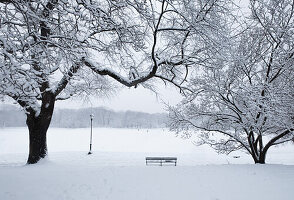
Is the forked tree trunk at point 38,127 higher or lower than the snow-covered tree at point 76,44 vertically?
lower

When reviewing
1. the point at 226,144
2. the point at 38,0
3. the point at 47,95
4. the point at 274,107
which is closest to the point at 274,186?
the point at 274,107

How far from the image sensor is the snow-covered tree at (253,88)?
8.69 meters

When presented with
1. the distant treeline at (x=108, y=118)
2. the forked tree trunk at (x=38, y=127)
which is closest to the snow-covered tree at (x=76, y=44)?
the forked tree trunk at (x=38, y=127)

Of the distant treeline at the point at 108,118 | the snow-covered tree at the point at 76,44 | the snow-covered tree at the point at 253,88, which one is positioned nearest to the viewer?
the snow-covered tree at the point at 76,44

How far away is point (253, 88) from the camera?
8555mm

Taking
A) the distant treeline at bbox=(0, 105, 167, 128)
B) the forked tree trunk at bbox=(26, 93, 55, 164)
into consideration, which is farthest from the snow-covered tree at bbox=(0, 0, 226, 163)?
the distant treeline at bbox=(0, 105, 167, 128)

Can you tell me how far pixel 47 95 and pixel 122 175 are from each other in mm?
4932

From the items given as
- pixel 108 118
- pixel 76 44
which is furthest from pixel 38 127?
pixel 108 118

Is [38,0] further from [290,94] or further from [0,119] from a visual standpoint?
[0,119]

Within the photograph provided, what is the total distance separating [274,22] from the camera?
950 cm

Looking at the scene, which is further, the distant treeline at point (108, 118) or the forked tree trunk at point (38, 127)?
the distant treeline at point (108, 118)

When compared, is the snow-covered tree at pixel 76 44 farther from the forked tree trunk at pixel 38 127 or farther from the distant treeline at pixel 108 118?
the distant treeline at pixel 108 118

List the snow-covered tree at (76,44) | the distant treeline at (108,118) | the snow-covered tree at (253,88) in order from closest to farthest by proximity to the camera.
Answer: the snow-covered tree at (76,44) < the snow-covered tree at (253,88) < the distant treeline at (108,118)

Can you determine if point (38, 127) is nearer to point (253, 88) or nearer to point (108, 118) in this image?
point (253, 88)
